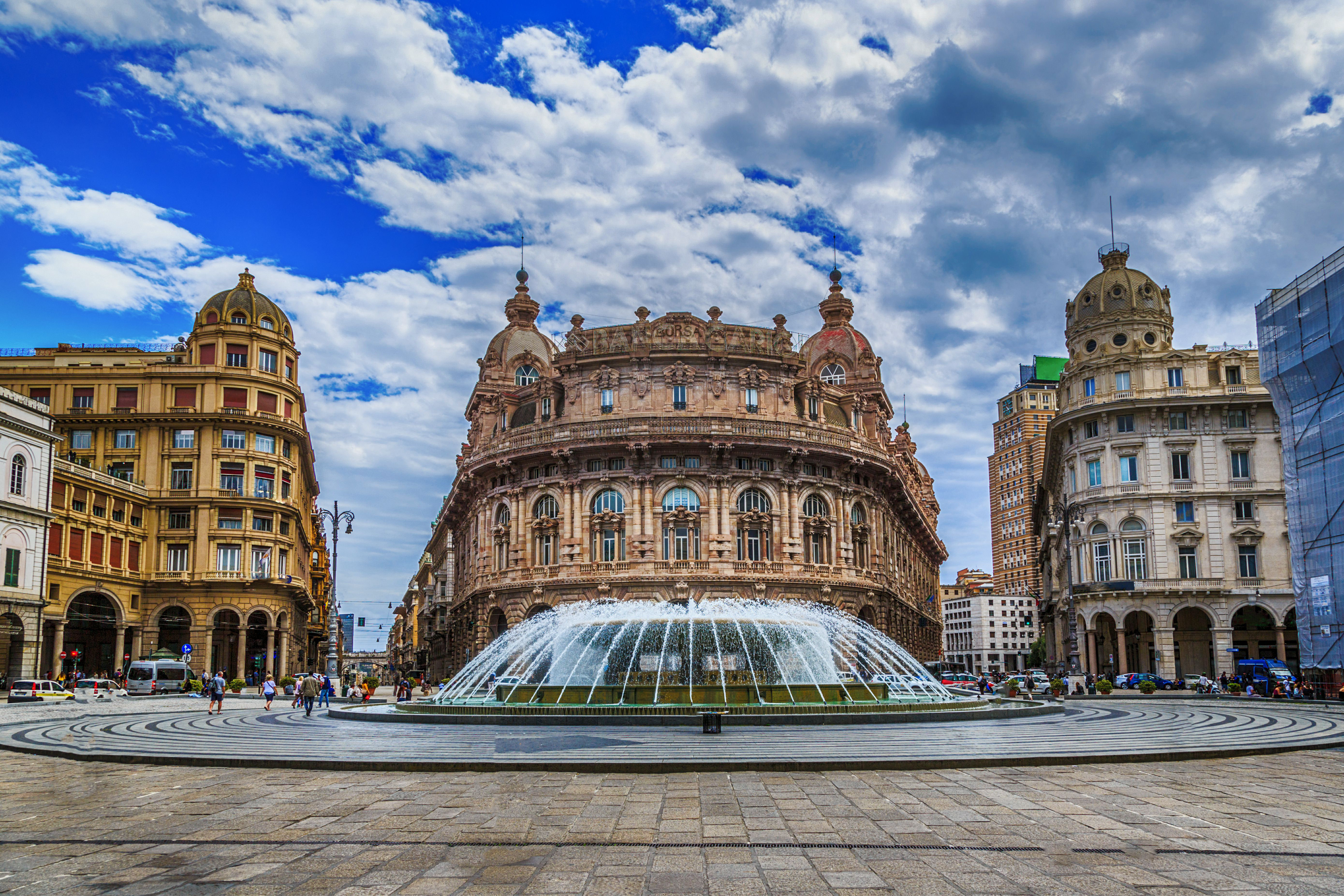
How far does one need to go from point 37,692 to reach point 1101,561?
51.7 meters

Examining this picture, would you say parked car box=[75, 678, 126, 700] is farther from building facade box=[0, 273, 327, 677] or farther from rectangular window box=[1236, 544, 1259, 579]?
rectangular window box=[1236, 544, 1259, 579]

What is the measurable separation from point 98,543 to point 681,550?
31685mm

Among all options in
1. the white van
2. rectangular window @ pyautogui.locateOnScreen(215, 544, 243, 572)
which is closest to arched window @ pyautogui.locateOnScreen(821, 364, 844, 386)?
rectangular window @ pyautogui.locateOnScreen(215, 544, 243, 572)

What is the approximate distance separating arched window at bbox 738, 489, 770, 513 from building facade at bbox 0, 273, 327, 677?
28774mm

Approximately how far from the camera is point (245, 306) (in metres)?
68.0

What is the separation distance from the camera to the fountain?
2584 cm

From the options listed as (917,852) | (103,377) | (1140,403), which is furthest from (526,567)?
(917,852)

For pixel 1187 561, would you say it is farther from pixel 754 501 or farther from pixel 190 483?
pixel 190 483

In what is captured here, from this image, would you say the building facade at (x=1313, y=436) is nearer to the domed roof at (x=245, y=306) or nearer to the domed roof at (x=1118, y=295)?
the domed roof at (x=1118, y=295)

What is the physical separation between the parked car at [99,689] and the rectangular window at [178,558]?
29.1 feet

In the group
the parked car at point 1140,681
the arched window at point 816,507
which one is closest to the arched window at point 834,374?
the arched window at point 816,507

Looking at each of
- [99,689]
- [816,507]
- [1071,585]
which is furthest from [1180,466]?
[99,689]

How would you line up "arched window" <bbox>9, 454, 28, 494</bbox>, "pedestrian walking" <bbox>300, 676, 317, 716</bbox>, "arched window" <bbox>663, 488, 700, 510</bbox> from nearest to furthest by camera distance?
"pedestrian walking" <bbox>300, 676, 317, 716</bbox>, "arched window" <bbox>9, 454, 28, 494</bbox>, "arched window" <bbox>663, 488, 700, 510</bbox>

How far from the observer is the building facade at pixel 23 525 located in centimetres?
4788
